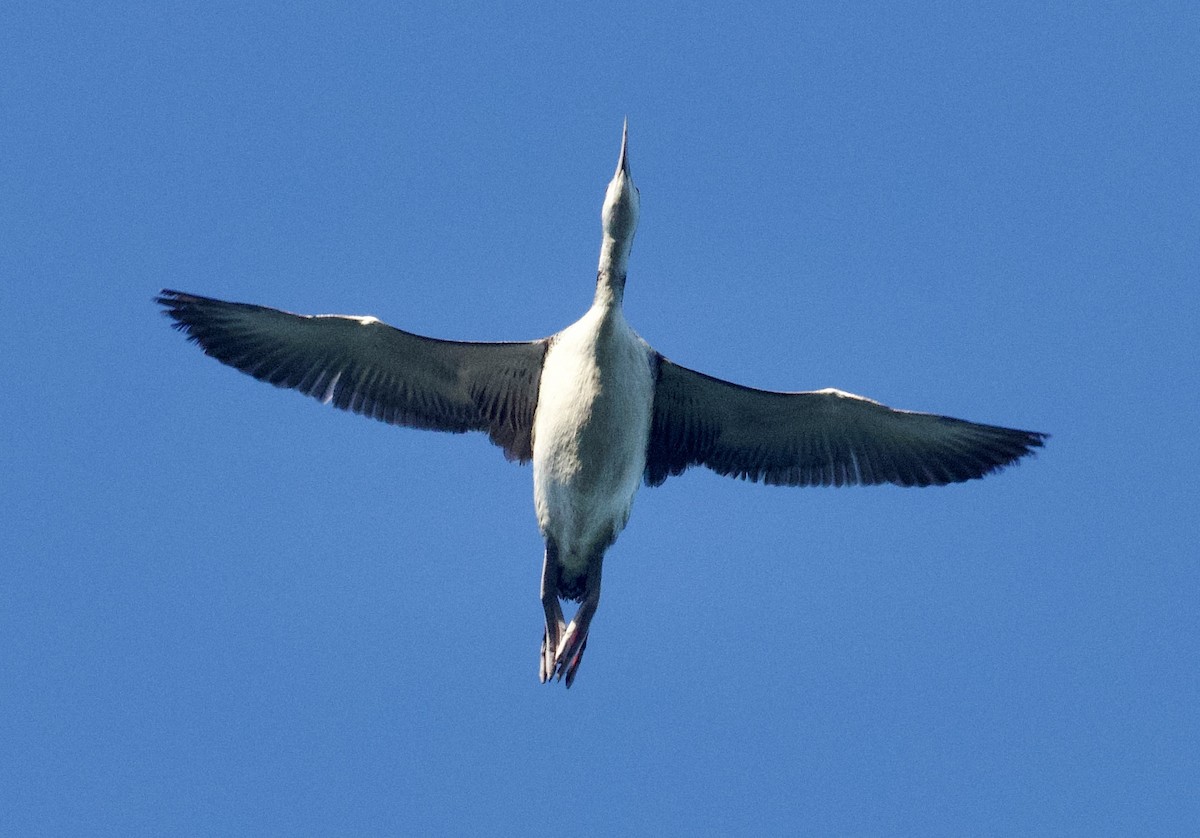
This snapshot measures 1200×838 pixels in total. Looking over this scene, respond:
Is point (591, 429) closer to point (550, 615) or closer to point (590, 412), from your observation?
point (590, 412)

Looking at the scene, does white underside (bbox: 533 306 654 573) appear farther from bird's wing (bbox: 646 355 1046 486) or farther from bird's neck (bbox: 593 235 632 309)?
bird's wing (bbox: 646 355 1046 486)

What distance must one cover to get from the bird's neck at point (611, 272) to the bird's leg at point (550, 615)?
2518 millimetres

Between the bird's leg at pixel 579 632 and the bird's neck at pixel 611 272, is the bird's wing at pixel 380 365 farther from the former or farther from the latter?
the bird's leg at pixel 579 632

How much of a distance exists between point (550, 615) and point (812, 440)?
3188mm

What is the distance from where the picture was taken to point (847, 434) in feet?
51.2

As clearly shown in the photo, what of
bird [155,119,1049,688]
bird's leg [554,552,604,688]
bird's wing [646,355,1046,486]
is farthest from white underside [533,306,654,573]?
bird's wing [646,355,1046,486]

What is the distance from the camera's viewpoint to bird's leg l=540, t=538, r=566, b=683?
49.2 ft

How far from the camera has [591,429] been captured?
1403cm

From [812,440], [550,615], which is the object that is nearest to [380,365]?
[550,615]

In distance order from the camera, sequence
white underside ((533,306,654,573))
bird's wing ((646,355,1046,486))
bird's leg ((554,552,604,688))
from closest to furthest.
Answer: white underside ((533,306,654,573)) < bird's leg ((554,552,604,688)) < bird's wing ((646,355,1046,486))

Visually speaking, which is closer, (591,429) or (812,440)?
(591,429)

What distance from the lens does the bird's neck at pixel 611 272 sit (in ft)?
47.0

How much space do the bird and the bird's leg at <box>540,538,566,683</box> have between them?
2 centimetres

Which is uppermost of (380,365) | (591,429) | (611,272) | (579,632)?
(611,272)
